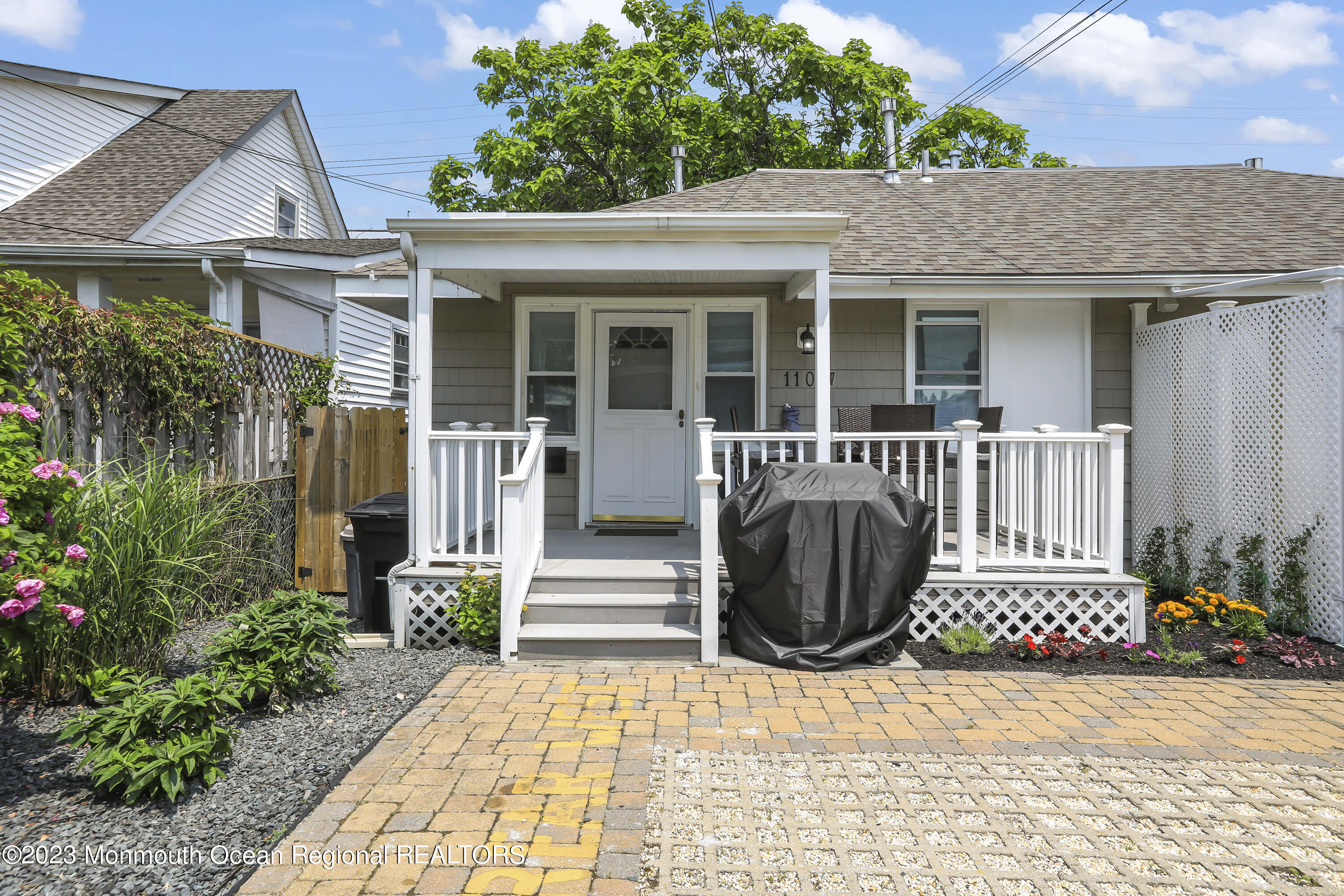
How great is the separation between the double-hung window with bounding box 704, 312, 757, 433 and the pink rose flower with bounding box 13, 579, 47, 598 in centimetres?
572

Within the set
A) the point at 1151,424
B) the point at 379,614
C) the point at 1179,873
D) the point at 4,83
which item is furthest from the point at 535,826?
the point at 4,83

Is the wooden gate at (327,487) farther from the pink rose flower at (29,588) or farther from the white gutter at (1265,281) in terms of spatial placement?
the white gutter at (1265,281)

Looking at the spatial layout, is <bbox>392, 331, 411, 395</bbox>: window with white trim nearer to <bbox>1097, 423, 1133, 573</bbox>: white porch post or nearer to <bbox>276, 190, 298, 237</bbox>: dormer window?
<bbox>276, 190, 298, 237</bbox>: dormer window

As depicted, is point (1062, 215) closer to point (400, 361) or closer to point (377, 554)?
point (377, 554)

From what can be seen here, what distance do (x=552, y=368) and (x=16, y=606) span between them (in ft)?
18.1

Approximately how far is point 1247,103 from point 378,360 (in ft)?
85.4

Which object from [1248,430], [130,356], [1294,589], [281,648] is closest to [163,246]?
[130,356]

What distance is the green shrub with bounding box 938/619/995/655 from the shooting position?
5441 millimetres

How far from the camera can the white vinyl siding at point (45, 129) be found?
11.5 metres

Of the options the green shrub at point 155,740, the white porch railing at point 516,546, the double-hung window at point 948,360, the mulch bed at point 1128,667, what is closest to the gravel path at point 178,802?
the green shrub at point 155,740

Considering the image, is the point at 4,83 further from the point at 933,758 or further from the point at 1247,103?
the point at 1247,103

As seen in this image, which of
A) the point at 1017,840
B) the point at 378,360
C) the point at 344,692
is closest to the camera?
the point at 1017,840

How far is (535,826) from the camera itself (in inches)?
118

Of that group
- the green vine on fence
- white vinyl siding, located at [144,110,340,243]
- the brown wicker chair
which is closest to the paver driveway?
the green vine on fence
